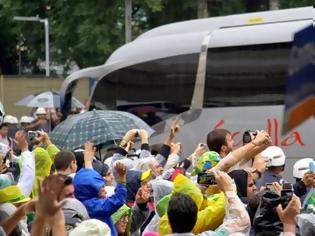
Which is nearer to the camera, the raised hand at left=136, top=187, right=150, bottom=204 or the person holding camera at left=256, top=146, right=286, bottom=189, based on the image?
the raised hand at left=136, top=187, right=150, bottom=204

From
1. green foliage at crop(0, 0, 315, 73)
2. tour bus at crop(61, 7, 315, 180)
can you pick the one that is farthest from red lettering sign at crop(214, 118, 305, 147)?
green foliage at crop(0, 0, 315, 73)

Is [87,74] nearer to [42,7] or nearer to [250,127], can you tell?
Result: [250,127]

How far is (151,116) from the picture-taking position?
18.5 m

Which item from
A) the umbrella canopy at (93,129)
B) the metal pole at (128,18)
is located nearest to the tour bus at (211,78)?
the umbrella canopy at (93,129)

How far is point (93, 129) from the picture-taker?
12570 millimetres

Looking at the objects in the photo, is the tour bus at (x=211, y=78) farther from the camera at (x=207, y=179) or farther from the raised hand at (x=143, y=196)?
the camera at (x=207, y=179)

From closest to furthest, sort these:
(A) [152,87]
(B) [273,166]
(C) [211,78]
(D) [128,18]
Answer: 1. (B) [273,166]
2. (C) [211,78]
3. (A) [152,87]
4. (D) [128,18]

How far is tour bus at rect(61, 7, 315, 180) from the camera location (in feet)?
54.2

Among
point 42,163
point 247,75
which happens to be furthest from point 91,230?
point 247,75

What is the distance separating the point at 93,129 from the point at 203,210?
6.28m

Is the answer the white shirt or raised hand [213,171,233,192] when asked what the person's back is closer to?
the white shirt

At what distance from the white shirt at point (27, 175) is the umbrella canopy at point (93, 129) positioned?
12.2 ft

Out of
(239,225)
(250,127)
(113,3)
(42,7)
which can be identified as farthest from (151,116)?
(42,7)

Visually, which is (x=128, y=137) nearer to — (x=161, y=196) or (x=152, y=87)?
(x=161, y=196)
